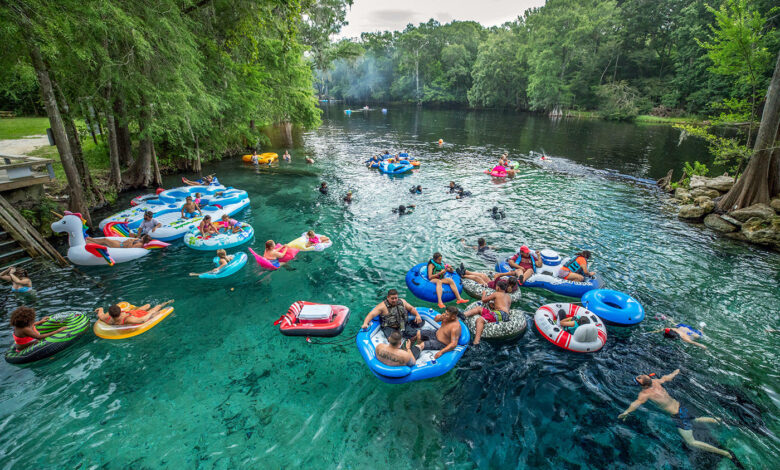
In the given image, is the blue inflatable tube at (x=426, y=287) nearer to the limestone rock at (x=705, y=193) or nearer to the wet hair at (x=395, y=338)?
the wet hair at (x=395, y=338)

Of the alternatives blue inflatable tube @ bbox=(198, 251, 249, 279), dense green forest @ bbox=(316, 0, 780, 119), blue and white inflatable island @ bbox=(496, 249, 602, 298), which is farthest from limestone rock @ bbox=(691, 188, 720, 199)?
dense green forest @ bbox=(316, 0, 780, 119)

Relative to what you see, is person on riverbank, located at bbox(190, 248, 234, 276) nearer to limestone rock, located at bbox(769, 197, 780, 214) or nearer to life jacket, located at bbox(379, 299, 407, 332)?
life jacket, located at bbox(379, 299, 407, 332)

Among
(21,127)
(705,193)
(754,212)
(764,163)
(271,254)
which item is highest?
(21,127)

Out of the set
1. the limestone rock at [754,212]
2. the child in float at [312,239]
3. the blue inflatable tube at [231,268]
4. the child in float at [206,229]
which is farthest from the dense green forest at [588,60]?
the blue inflatable tube at [231,268]

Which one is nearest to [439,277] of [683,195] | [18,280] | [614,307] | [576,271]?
[576,271]

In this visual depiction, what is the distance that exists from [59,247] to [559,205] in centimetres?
2075

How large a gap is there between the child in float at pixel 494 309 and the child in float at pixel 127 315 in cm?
774

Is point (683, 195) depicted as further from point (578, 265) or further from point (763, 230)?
point (578, 265)

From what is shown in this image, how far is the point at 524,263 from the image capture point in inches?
380

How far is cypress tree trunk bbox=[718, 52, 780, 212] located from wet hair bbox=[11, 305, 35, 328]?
23.5m

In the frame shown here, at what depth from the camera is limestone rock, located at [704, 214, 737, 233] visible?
13.4m

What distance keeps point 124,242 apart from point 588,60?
65.5 meters

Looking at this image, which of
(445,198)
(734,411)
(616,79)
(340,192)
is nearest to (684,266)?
(734,411)

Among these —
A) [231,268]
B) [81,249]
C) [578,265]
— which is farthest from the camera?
[81,249]
